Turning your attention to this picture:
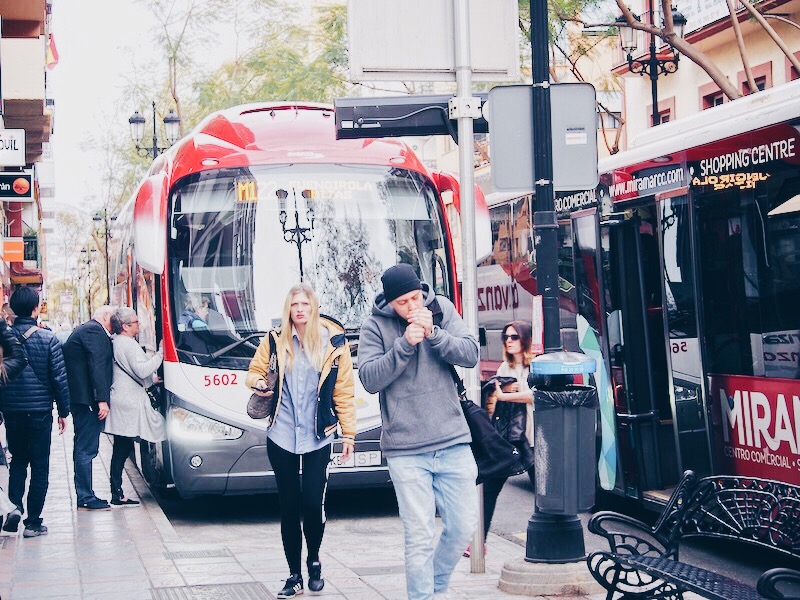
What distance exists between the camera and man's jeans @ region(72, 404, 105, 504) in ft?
39.5

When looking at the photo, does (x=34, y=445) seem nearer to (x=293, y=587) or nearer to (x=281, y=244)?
(x=281, y=244)

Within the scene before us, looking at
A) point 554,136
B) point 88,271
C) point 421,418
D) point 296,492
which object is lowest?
point 296,492

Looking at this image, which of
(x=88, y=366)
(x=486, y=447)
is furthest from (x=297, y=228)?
(x=486, y=447)

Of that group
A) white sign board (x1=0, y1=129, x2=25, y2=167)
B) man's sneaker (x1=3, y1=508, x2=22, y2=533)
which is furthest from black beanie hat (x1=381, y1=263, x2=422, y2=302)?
white sign board (x1=0, y1=129, x2=25, y2=167)

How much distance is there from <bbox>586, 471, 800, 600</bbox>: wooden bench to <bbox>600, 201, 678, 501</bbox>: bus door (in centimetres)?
349

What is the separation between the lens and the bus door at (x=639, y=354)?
10.2 meters

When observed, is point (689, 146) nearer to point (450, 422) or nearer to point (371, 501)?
point (450, 422)

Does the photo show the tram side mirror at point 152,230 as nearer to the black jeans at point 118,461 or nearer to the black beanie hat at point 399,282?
the black jeans at point 118,461

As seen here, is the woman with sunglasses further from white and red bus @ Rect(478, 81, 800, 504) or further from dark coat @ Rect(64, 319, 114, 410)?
dark coat @ Rect(64, 319, 114, 410)

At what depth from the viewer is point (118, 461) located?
40.9 feet

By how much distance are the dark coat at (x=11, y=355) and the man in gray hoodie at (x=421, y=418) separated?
159 inches

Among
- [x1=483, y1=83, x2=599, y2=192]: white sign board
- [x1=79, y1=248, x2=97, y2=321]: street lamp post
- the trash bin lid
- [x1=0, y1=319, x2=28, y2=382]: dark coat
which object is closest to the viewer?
the trash bin lid

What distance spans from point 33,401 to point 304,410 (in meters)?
3.26

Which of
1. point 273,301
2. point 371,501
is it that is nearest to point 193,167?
point 273,301
